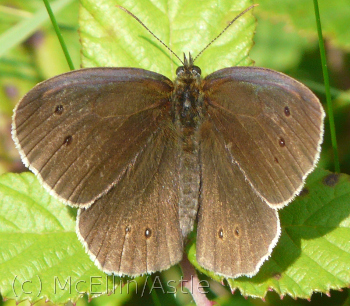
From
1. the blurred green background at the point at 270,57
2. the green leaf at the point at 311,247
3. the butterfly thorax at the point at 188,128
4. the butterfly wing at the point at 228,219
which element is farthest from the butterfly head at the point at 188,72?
the blurred green background at the point at 270,57

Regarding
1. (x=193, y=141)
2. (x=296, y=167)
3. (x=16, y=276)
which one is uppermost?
(x=193, y=141)

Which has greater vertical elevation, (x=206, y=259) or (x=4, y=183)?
(x=4, y=183)

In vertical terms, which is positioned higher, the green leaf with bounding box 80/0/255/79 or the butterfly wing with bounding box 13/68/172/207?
the green leaf with bounding box 80/0/255/79

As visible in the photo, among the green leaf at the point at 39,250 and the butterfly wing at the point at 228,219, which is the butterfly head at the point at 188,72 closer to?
the butterfly wing at the point at 228,219

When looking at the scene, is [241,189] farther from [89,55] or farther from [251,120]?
[89,55]

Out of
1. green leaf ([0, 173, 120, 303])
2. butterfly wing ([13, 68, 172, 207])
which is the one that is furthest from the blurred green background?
butterfly wing ([13, 68, 172, 207])

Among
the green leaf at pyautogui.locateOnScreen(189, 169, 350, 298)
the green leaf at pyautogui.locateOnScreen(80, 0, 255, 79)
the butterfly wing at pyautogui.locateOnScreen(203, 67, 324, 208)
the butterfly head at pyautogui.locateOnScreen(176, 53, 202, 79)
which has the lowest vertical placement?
Result: the green leaf at pyautogui.locateOnScreen(189, 169, 350, 298)

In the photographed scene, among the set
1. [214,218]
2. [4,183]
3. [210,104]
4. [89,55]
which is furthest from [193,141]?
[4,183]

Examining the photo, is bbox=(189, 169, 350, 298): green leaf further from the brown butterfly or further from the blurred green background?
the blurred green background
